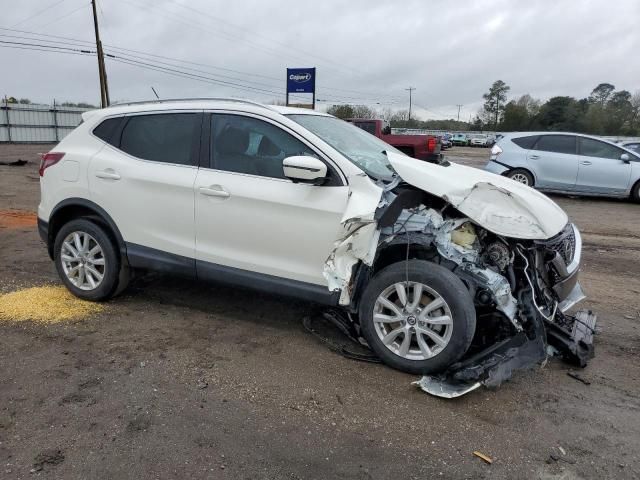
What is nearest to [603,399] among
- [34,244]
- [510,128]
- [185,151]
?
[185,151]

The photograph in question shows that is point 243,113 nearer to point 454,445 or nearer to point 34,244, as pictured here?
point 454,445

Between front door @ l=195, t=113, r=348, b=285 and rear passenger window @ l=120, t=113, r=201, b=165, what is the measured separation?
20 centimetres

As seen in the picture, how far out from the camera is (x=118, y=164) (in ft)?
14.9

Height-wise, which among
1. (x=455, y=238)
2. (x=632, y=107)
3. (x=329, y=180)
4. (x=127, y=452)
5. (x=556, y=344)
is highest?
(x=632, y=107)

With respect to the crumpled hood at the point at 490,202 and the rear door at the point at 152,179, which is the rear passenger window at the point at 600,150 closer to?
the crumpled hood at the point at 490,202

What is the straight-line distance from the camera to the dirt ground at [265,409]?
107 inches

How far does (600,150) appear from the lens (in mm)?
12516

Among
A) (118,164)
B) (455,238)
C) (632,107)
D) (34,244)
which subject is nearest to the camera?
(455,238)

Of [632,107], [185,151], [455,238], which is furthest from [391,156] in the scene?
[632,107]

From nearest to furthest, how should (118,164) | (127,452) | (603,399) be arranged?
(127,452) → (603,399) → (118,164)

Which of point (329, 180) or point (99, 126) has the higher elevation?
point (99, 126)

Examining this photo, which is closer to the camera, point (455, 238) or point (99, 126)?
point (455, 238)

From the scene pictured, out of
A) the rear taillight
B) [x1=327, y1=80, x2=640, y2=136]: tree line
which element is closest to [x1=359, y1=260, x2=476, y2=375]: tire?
the rear taillight

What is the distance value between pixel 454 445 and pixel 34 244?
626cm
